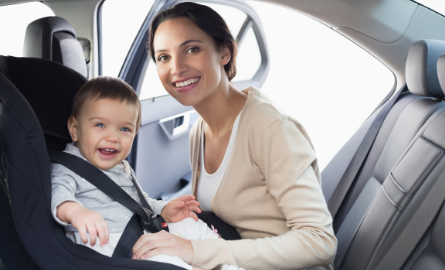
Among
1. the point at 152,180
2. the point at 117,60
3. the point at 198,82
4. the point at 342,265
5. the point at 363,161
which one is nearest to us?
the point at 198,82

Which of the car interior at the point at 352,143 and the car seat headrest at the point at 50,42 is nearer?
the car interior at the point at 352,143

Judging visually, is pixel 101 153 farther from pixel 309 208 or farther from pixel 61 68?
pixel 309 208

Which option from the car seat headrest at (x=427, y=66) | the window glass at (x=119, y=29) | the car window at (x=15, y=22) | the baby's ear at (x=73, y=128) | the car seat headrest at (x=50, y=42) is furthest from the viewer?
the window glass at (x=119, y=29)

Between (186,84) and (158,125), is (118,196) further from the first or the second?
(158,125)

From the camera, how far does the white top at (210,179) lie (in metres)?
1.36

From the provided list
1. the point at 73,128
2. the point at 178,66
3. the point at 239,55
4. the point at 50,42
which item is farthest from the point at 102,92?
the point at 239,55

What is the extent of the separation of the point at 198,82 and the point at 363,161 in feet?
3.11

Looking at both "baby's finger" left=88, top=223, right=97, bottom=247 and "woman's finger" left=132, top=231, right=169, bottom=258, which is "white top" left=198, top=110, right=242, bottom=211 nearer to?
"woman's finger" left=132, top=231, right=169, bottom=258

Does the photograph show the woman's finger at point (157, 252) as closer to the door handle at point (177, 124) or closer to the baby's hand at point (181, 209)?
the baby's hand at point (181, 209)

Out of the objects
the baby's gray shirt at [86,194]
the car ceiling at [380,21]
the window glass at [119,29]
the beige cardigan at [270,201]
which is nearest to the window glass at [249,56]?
the window glass at [119,29]

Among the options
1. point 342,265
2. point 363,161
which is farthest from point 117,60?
point 342,265

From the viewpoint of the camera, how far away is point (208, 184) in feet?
4.78

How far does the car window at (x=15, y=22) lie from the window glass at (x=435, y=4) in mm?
1863

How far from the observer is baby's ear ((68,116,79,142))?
1.23 metres
